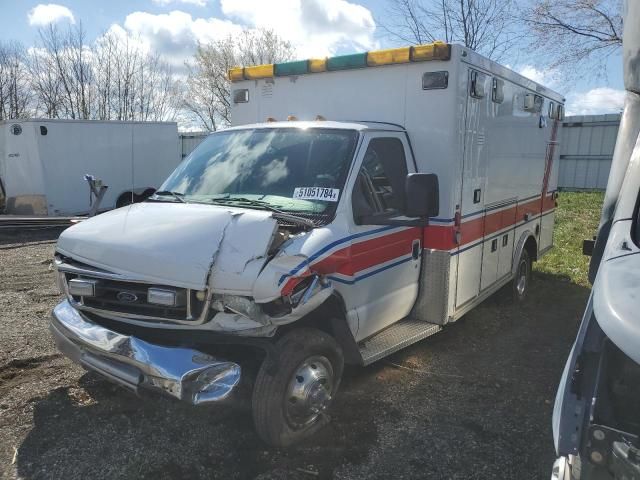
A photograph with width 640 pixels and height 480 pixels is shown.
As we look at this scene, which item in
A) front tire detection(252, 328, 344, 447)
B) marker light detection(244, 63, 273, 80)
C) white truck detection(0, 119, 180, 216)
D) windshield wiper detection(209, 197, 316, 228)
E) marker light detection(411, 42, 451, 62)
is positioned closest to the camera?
front tire detection(252, 328, 344, 447)

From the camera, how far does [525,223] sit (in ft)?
22.5

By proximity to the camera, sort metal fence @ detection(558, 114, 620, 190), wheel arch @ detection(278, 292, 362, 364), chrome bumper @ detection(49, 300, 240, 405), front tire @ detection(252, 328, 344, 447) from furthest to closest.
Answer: metal fence @ detection(558, 114, 620, 190) → wheel arch @ detection(278, 292, 362, 364) → front tire @ detection(252, 328, 344, 447) → chrome bumper @ detection(49, 300, 240, 405)

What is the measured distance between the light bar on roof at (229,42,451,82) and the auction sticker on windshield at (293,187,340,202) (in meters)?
1.53

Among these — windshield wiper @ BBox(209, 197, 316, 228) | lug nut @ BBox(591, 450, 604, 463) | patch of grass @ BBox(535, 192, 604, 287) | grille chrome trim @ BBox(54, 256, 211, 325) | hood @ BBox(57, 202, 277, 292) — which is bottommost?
patch of grass @ BBox(535, 192, 604, 287)

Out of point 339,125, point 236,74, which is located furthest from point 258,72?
point 339,125

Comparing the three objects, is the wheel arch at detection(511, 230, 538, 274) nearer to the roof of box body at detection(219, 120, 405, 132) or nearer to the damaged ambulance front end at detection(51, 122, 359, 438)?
the roof of box body at detection(219, 120, 405, 132)

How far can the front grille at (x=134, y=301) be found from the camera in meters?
3.17

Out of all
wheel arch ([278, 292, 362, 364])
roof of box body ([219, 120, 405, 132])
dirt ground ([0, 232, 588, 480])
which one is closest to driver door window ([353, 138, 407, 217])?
roof of box body ([219, 120, 405, 132])

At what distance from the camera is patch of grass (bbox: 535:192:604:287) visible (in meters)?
8.67

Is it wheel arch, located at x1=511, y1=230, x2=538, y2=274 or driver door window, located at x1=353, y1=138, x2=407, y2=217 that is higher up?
driver door window, located at x1=353, y1=138, x2=407, y2=217

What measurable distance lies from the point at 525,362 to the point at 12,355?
471 cm

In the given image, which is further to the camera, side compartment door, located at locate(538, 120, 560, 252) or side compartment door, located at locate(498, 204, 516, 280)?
side compartment door, located at locate(538, 120, 560, 252)

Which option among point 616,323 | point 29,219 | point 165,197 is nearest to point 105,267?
point 165,197

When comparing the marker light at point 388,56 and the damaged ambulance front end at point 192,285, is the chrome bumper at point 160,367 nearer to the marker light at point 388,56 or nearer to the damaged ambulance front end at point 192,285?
the damaged ambulance front end at point 192,285
